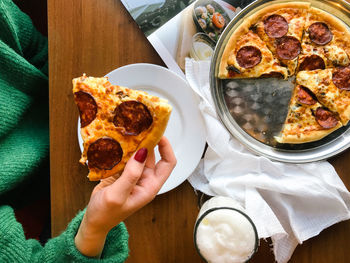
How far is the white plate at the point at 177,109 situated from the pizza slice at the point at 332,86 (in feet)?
1.76

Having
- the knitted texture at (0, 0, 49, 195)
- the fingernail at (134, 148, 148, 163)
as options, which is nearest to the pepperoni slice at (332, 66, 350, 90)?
the fingernail at (134, 148, 148, 163)

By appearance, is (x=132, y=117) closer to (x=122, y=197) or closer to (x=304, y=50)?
(x=122, y=197)

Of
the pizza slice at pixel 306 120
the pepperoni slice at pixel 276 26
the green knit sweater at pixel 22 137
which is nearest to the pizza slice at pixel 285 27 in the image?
the pepperoni slice at pixel 276 26

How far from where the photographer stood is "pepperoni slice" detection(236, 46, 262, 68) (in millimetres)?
1608

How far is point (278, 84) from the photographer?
1639 mm

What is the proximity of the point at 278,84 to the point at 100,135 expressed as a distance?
0.86 metres

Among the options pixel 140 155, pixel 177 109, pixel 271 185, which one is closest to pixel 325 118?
pixel 271 185

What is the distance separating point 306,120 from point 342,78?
24 cm

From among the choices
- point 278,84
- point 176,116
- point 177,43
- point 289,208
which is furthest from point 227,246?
point 177,43

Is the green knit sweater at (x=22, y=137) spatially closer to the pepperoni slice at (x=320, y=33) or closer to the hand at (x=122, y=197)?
the hand at (x=122, y=197)

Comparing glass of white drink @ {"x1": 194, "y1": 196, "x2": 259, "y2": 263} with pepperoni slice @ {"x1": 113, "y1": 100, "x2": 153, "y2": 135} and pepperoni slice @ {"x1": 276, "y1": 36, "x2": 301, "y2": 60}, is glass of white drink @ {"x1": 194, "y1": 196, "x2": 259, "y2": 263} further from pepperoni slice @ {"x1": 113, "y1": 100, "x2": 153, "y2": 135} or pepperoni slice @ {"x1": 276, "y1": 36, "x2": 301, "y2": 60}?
pepperoni slice @ {"x1": 276, "y1": 36, "x2": 301, "y2": 60}

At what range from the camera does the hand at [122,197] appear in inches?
44.7

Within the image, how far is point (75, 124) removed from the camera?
157cm

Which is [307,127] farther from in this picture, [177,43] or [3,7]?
[3,7]
